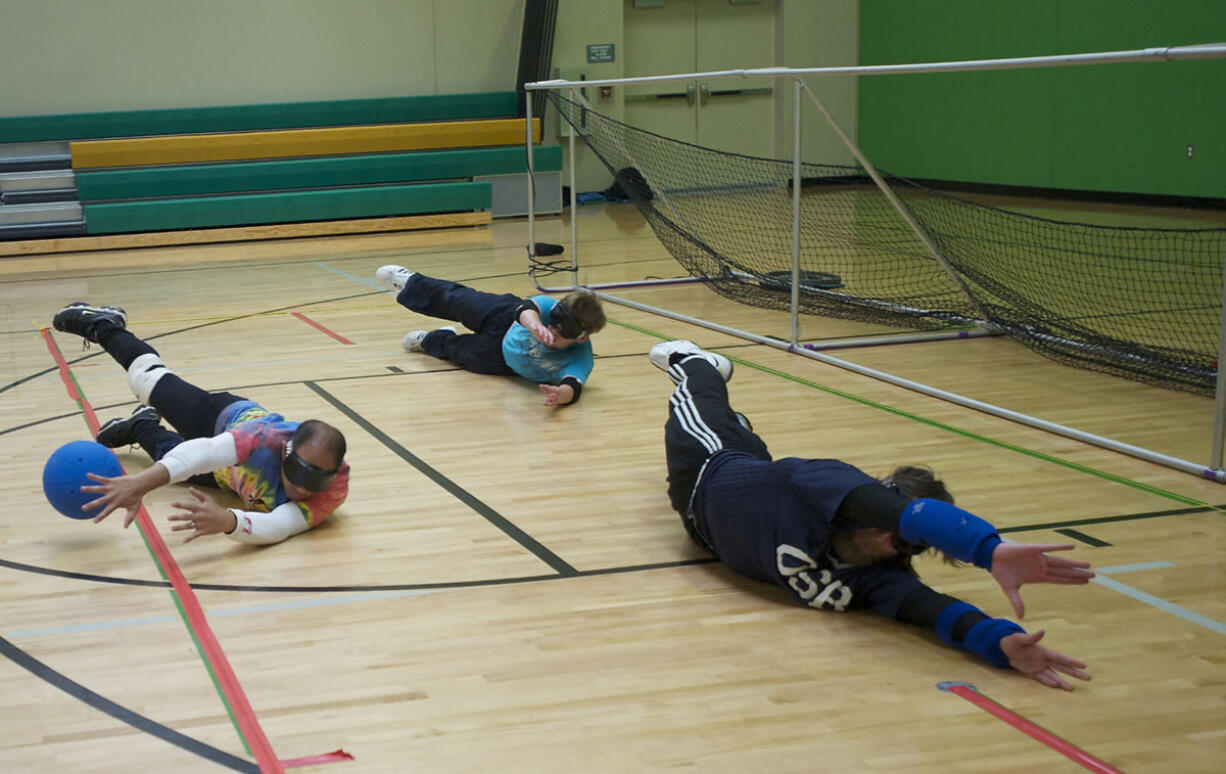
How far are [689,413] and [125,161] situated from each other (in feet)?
32.6

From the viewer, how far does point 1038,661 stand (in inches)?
103

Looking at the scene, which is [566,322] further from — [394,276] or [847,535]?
[847,535]

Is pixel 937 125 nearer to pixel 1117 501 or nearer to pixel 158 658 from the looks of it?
pixel 1117 501

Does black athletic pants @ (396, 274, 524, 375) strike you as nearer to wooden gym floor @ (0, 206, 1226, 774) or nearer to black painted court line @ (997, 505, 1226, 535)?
wooden gym floor @ (0, 206, 1226, 774)

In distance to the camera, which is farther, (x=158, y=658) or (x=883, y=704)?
(x=158, y=658)

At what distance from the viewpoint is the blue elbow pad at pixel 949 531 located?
8.23 feet

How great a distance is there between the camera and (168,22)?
42.3 ft

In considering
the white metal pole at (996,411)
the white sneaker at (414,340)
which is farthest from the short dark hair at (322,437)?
the white sneaker at (414,340)

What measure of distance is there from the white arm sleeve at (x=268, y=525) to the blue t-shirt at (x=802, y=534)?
4.19ft

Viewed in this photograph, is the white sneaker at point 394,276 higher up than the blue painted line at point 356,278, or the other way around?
the white sneaker at point 394,276

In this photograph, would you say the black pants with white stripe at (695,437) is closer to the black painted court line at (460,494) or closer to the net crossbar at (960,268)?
the black painted court line at (460,494)

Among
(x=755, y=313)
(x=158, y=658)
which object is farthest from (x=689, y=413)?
(x=755, y=313)

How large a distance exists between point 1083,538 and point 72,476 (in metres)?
2.81

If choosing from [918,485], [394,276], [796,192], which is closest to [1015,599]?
[918,485]
